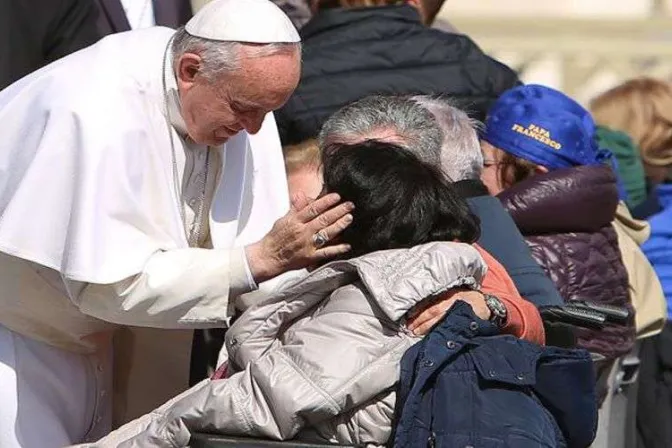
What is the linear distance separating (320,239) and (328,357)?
0.33 meters

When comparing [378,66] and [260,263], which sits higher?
[260,263]

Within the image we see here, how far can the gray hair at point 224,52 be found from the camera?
11.1 ft

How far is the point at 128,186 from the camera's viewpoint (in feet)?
11.4

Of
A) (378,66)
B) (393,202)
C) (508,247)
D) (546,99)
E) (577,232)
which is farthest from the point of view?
(378,66)

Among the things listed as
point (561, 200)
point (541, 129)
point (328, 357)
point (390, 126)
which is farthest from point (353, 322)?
point (541, 129)

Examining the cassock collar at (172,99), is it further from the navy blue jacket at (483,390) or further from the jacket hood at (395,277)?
the navy blue jacket at (483,390)

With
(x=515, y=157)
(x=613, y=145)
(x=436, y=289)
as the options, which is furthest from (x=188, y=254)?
(x=613, y=145)

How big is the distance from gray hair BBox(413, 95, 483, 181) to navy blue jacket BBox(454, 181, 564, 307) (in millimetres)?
40

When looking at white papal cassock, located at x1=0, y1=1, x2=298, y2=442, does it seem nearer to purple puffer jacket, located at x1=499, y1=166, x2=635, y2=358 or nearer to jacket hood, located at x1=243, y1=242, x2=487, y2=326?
jacket hood, located at x1=243, y1=242, x2=487, y2=326

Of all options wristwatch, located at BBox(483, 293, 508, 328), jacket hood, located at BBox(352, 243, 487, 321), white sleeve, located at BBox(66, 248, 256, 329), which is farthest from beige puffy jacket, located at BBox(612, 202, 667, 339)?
jacket hood, located at BBox(352, 243, 487, 321)

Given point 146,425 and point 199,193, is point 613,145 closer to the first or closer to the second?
point 199,193

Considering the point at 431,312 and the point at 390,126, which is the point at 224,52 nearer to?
the point at 390,126

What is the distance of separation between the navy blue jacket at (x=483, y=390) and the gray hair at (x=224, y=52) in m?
0.72

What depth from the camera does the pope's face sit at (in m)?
3.38
